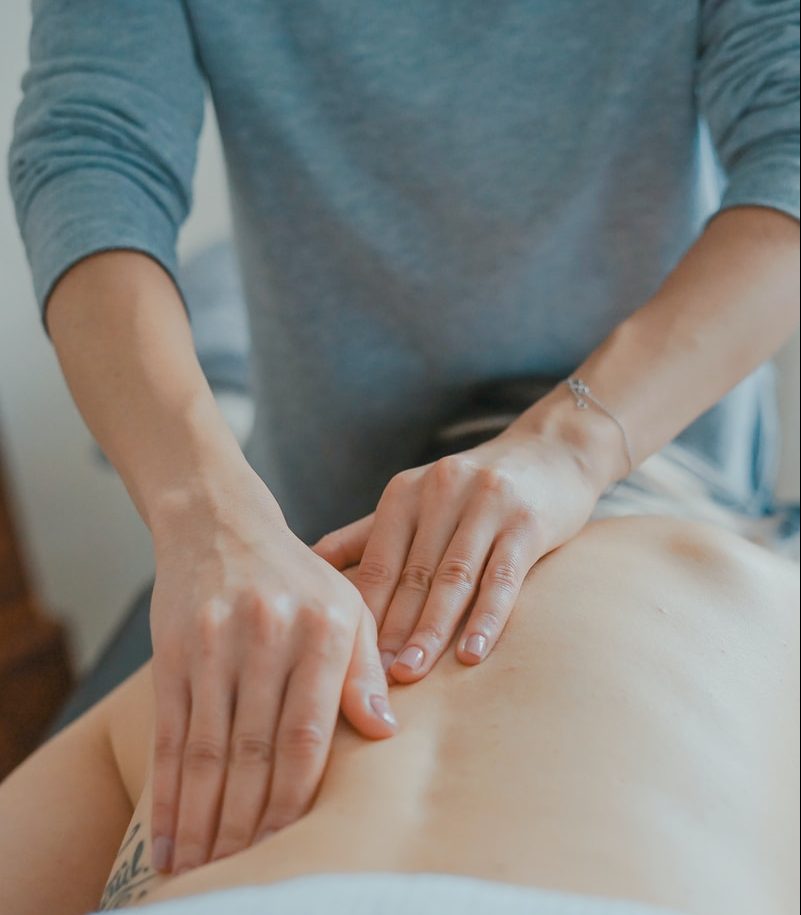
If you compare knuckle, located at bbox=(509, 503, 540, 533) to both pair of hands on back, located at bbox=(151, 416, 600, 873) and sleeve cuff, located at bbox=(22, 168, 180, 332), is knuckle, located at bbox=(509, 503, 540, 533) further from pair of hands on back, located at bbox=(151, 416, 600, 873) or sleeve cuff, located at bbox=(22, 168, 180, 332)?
sleeve cuff, located at bbox=(22, 168, 180, 332)

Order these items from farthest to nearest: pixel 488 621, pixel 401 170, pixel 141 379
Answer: pixel 401 170, pixel 141 379, pixel 488 621

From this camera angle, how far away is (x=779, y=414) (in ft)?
4.34

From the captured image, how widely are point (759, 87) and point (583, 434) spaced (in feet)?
1.25

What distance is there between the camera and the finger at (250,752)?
55 centimetres

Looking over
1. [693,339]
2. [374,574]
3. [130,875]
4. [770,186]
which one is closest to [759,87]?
[770,186]

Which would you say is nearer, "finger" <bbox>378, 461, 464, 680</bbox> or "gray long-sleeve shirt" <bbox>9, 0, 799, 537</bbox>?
"finger" <bbox>378, 461, 464, 680</bbox>

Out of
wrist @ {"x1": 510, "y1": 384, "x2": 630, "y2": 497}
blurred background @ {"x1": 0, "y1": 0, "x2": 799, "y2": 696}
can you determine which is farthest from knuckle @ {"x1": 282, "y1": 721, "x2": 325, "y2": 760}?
blurred background @ {"x1": 0, "y1": 0, "x2": 799, "y2": 696}

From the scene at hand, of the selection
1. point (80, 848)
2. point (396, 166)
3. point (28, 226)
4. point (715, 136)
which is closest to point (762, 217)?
point (715, 136)

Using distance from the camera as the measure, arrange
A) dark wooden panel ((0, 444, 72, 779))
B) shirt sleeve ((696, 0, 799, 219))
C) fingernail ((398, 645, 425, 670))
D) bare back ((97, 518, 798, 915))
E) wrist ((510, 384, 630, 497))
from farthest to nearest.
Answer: dark wooden panel ((0, 444, 72, 779))
shirt sleeve ((696, 0, 799, 219))
wrist ((510, 384, 630, 497))
fingernail ((398, 645, 425, 670))
bare back ((97, 518, 798, 915))

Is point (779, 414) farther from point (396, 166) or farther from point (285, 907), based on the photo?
point (285, 907)

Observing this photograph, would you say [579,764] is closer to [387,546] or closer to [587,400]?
[387,546]

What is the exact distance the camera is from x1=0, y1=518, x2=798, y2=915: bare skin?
0.51 m

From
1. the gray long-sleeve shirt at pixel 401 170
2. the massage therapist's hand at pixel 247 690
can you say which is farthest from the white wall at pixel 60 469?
the massage therapist's hand at pixel 247 690

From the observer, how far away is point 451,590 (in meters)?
Answer: 0.67
